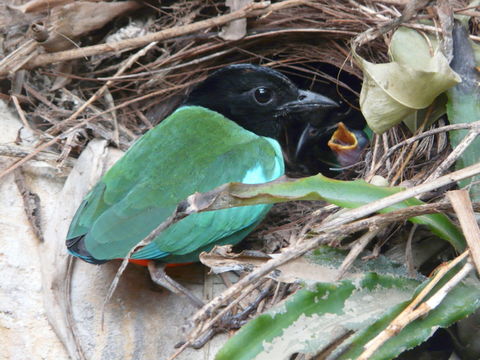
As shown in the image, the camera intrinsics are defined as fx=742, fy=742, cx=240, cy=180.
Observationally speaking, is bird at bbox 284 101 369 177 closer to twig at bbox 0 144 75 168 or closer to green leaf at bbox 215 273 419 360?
twig at bbox 0 144 75 168

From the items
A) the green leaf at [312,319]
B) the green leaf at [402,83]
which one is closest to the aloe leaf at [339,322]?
the green leaf at [312,319]

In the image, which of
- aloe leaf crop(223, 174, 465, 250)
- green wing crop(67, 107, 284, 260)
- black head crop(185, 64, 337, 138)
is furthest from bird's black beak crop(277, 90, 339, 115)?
aloe leaf crop(223, 174, 465, 250)

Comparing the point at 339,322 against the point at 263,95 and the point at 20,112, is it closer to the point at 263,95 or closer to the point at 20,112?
the point at 263,95

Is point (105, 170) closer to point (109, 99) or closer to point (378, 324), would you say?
point (109, 99)

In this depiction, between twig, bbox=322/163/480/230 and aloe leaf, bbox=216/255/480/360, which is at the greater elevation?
twig, bbox=322/163/480/230

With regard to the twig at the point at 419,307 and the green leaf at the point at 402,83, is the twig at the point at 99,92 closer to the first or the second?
the green leaf at the point at 402,83

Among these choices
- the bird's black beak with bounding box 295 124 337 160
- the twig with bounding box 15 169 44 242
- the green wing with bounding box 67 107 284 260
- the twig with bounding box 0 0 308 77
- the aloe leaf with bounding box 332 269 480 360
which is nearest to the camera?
the aloe leaf with bounding box 332 269 480 360

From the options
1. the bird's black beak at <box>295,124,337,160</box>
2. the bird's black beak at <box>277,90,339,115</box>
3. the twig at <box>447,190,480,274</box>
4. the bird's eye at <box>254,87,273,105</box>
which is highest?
the twig at <box>447,190,480,274</box>

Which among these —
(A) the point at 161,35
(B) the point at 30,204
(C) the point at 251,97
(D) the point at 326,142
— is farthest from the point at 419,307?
(D) the point at 326,142
